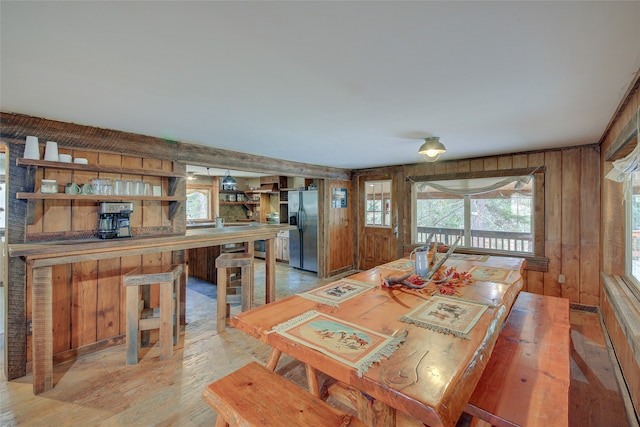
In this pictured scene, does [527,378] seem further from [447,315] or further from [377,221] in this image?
[377,221]

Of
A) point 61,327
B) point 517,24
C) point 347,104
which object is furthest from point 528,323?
point 61,327

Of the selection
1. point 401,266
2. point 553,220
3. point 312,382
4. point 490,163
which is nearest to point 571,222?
point 553,220

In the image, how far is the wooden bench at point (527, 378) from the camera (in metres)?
1.12

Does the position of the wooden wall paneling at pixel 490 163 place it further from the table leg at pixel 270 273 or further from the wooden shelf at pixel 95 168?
the wooden shelf at pixel 95 168

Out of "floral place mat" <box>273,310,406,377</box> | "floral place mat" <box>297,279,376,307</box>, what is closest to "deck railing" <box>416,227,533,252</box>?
"floral place mat" <box>297,279,376,307</box>

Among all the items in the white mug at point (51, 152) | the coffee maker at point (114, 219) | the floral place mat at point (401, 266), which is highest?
the white mug at point (51, 152)

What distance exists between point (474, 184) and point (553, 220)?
108 cm

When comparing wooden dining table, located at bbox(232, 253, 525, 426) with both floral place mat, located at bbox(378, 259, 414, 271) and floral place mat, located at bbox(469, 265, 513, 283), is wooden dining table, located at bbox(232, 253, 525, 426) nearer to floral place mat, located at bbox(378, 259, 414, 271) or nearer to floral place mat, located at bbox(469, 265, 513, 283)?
floral place mat, located at bbox(469, 265, 513, 283)

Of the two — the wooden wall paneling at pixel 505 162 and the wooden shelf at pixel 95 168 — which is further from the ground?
the wooden wall paneling at pixel 505 162

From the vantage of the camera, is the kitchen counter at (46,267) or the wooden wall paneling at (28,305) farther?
the wooden wall paneling at (28,305)

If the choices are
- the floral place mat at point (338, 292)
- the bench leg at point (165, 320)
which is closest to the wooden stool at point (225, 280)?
the bench leg at point (165, 320)

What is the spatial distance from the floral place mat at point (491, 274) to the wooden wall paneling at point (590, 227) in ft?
6.73

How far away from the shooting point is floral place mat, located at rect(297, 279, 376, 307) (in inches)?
63.7

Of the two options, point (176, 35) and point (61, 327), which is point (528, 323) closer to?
point (176, 35)
